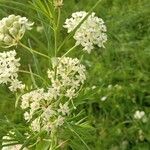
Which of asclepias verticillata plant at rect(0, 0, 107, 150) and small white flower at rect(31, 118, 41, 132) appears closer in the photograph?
asclepias verticillata plant at rect(0, 0, 107, 150)

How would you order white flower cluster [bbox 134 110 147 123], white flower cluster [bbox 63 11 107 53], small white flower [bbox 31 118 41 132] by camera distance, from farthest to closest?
white flower cluster [bbox 134 110 147 123]
small white flower [bbox 31 118 41 132]
white flower cluster [bbox 63 11 107 53]

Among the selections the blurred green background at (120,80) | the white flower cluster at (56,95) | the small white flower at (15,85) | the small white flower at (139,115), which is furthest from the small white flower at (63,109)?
the small white flower at (139,115)

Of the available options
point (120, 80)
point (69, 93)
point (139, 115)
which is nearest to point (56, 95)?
point (69, 93)

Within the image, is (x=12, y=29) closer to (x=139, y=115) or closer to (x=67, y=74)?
(x=67, y=74)

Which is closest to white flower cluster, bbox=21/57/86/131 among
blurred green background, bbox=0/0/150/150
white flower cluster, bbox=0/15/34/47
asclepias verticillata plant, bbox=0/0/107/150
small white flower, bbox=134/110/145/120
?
asclepias verticillata plant, bbox=0/0/107/150

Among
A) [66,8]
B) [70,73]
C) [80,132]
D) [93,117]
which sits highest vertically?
[66,8]

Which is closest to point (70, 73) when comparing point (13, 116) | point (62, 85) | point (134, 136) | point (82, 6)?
point (62, 85)

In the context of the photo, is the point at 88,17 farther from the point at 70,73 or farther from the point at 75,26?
the point at 70,73

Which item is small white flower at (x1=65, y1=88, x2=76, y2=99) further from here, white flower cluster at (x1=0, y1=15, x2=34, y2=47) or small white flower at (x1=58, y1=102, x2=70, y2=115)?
white flower cluster at (x1=0, y1=15, x2=34, y2=47)
